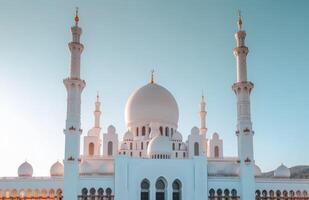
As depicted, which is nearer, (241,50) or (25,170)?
(241,50)

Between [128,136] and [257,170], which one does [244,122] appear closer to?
[257,170]

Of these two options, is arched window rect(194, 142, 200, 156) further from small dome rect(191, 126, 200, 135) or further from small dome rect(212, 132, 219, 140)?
small dome rect(212, 132, 219, 140)

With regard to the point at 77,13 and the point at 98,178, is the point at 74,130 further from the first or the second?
the point at 77,13

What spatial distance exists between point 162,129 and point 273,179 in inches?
429

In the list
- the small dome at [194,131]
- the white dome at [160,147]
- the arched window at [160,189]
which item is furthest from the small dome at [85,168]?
the small dome at [194,131]

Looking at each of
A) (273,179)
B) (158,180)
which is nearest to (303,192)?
(273,179)

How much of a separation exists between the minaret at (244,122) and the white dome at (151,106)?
8.15 meters

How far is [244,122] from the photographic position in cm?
3158

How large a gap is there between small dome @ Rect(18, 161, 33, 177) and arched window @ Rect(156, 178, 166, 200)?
10.4 meters

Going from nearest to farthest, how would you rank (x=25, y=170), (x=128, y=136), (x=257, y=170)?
1. (x=25, y=170)
2. (x=257, y=170)
3. (x=128, y=136)

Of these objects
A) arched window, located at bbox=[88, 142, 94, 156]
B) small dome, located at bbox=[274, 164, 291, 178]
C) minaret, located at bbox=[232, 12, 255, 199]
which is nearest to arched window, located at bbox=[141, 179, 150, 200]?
minaret, located at bbox=[232, 12, 255, 199]

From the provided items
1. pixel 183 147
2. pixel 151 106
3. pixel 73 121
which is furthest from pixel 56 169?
pixel 183 147

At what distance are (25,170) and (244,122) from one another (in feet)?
57.7

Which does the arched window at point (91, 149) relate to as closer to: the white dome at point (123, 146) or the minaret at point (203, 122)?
the white dome at point (123, 146)
